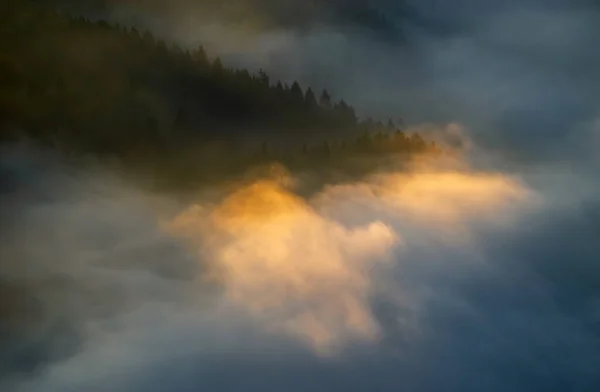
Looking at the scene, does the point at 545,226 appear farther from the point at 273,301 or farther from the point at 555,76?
the point at 273,301

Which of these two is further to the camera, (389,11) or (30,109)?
(389,11)

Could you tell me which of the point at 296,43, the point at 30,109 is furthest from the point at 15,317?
the point at 296,43

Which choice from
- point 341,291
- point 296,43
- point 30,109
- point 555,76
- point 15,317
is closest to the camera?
point 15,317

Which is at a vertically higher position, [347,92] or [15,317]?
[347,92]

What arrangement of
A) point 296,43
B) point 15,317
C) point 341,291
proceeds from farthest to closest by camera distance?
1. point 296,43
2. point 341,291
3. point 15,317
